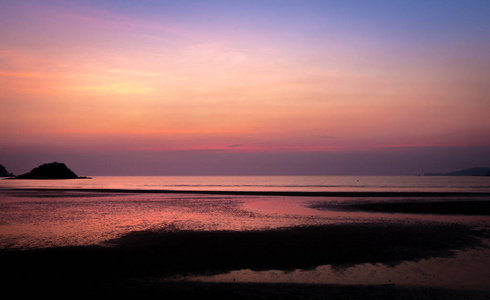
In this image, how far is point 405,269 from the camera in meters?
15.2

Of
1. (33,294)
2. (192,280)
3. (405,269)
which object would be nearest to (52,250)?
(33,294)

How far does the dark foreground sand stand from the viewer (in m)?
12.1

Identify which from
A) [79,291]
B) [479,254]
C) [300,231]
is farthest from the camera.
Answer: [300,231]

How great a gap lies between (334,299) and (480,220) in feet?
82.1

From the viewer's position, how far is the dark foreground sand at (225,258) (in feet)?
39.8

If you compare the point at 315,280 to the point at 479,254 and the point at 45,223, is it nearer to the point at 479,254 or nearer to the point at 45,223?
the point at 479,254

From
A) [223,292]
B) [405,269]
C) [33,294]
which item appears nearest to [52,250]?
[33,294]

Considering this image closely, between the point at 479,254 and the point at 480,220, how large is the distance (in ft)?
49.8

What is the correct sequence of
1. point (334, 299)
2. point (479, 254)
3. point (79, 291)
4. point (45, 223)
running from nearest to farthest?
point (334, 299) → point (79, 291) → point (479, 254) → point (45, 223)

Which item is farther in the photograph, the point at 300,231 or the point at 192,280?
the point at 300,231

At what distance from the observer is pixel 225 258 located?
17.2 m

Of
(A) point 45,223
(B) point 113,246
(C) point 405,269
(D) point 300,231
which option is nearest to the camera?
(C) point 405,269

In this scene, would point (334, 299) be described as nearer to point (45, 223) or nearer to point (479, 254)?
point (479, 254)

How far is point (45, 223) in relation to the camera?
28.5 metres
